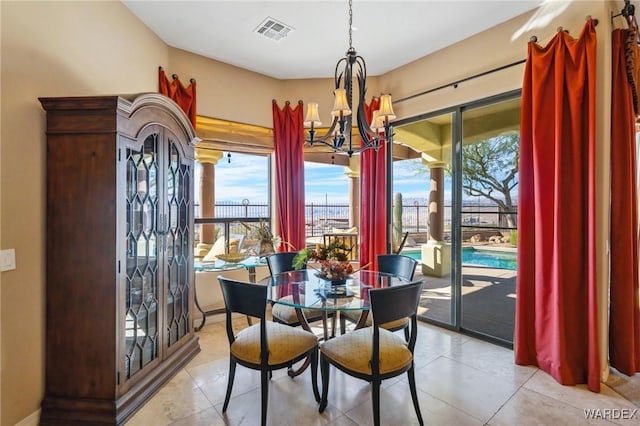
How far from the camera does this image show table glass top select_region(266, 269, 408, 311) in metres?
2.08

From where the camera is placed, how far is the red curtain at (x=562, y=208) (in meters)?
2.31

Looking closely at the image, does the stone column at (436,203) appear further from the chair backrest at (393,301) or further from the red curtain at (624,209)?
the chair backrest at (393,301)

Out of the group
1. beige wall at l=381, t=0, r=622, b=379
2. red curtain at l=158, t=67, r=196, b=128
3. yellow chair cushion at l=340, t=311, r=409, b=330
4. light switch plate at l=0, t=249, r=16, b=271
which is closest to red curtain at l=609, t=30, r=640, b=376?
beige wall at l=381, t=0, r=622, b=379

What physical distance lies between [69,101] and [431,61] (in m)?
3.44

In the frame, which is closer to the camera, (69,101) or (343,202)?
(69,101)

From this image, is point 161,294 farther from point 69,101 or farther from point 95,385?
point 69,101

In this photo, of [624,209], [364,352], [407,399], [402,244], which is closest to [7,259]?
[364,352]

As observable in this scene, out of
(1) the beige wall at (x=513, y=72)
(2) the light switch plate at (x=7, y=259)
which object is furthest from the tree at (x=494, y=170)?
(2) the light switch plate at (x=7, y=259)

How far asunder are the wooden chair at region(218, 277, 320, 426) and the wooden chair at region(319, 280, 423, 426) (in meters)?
0.17

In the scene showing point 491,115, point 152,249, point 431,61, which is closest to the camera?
point 152,249

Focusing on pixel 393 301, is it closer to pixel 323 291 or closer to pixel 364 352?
pixel 364 352

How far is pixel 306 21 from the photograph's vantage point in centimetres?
286

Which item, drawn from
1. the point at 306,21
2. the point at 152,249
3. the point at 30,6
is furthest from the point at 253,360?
the point at 306,21

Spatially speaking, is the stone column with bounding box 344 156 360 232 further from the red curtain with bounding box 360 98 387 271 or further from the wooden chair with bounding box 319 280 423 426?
the wooden chair with bounding box 319 280 423 426
